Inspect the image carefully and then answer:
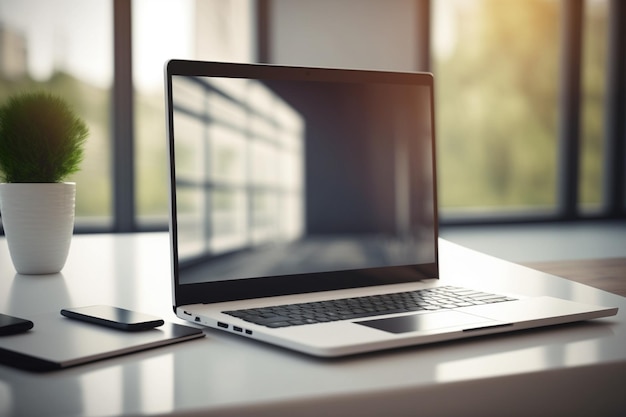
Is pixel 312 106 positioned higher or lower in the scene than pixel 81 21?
lower

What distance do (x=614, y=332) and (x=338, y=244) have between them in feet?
1.11

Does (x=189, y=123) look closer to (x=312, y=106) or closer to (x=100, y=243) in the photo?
(x=312, y=106)

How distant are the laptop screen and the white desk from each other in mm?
142

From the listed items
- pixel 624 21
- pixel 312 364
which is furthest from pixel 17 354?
pixel 624 21

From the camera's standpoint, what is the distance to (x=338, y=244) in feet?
3.05

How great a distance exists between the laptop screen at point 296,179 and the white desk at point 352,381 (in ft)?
0.46

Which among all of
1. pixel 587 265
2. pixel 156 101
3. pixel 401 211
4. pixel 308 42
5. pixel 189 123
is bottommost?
pixel 587 265

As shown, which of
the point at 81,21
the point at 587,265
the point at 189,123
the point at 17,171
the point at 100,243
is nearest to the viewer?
the point at 189,123

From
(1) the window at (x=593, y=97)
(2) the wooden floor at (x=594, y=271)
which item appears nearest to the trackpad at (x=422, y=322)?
(2) the wooden floor at (x=594, y=271)

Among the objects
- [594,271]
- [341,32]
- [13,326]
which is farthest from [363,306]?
[341,32]

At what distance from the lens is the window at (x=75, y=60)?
4.62 m

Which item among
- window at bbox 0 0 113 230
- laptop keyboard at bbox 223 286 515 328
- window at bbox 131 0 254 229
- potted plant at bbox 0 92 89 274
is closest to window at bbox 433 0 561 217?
window at bbox 131 0 254 229

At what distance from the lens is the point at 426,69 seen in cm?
571

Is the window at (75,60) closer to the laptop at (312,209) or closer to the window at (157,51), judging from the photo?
the window at (157,51)
